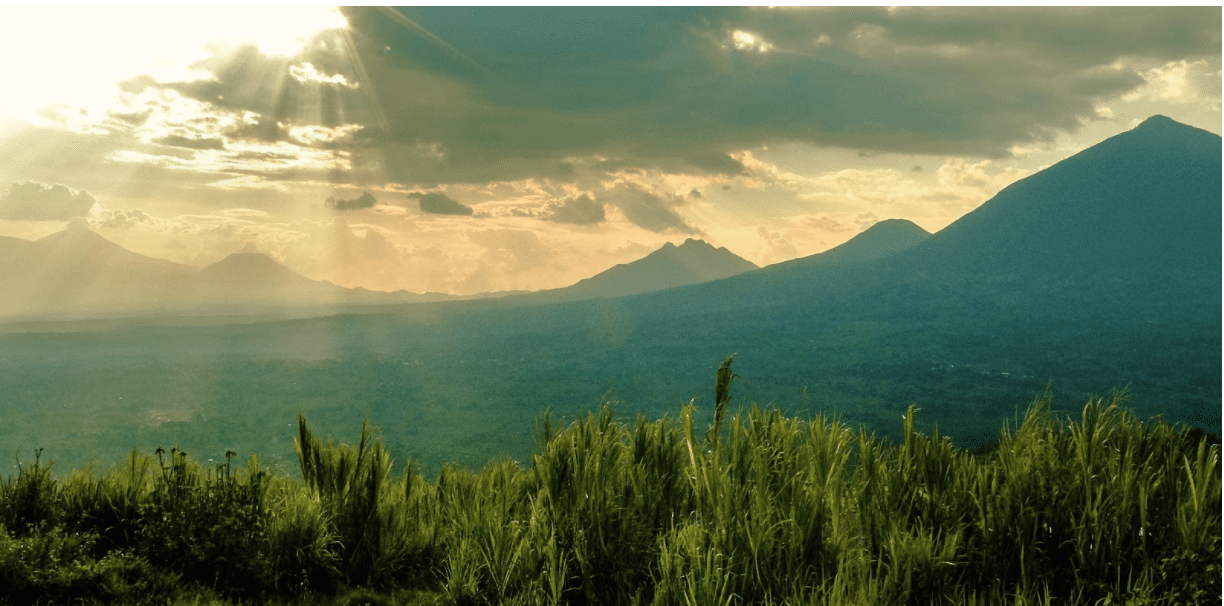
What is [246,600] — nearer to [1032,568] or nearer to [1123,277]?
[1032,568]

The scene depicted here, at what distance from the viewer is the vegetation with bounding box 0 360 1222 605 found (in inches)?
210

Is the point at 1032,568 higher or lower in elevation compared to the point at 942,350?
higher

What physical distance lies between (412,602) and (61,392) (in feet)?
768

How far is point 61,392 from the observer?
194000mm

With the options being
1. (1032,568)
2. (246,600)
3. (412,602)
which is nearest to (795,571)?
(1032,568)

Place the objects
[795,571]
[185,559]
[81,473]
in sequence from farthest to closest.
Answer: [81,473] → [185,559] → [795,571]

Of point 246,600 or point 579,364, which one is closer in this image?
point 246,600

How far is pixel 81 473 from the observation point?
8328 millimetres

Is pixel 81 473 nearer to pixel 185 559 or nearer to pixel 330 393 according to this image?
pixel 185 559

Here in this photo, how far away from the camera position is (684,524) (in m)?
5.79

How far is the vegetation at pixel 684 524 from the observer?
17.5ft

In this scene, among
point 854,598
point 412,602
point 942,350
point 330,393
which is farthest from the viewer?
point 330,393

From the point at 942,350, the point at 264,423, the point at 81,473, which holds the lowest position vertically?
the point at 264,423

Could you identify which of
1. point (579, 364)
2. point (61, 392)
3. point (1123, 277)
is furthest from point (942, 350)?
point (61, 392)
